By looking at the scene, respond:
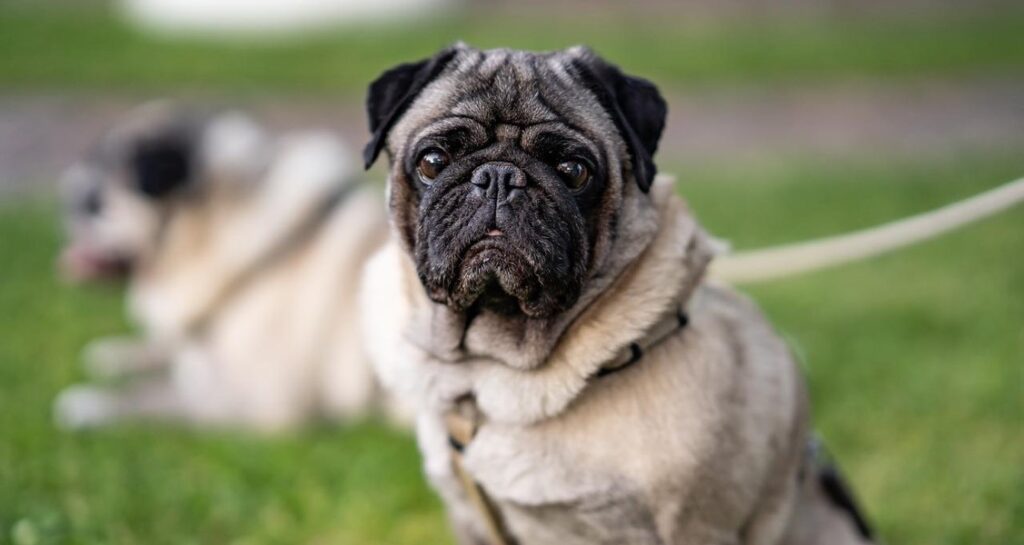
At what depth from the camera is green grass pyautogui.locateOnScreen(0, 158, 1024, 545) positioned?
430cm

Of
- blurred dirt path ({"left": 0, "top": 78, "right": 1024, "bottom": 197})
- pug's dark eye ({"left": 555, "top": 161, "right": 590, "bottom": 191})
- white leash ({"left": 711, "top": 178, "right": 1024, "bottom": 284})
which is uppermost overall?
pug's dark eye ({"left": 555, "top": 161, "right": 590, "bottom": 191})

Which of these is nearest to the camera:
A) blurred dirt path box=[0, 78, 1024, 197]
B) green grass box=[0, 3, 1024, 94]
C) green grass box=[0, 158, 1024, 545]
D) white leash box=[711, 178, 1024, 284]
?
Result: white leash box=[711, 178, 1024, 284]

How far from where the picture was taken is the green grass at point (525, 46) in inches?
558

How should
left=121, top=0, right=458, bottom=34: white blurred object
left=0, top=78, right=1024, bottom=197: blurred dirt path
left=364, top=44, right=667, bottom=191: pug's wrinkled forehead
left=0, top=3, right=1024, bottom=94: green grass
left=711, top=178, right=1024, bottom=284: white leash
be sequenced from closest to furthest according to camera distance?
left=364, top=44, right=667, bottom=191: pug's wrinkled forehead
left=711, top=178, right=1024, bottom=284: white leash
left=0, top=78, right=1024, bottom=197: blurred dirt path
left=0, top=3, right=1024, bottom=94: green grass
left=121, top=0, right=458, bottom=34: white blurred object

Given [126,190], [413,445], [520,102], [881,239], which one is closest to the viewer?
[520,102]

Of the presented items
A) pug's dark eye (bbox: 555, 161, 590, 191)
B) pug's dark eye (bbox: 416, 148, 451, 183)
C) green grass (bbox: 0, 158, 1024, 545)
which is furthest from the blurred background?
pug's dark eye (bbox: 555, 161, 590, 191)

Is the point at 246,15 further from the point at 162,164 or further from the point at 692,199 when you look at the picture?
the point at 162,164

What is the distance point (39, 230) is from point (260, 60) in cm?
716

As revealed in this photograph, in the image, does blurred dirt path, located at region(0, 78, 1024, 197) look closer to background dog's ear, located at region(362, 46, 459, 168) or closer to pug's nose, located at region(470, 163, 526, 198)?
background dog's ear, located at region(362, 46, 459, 168)

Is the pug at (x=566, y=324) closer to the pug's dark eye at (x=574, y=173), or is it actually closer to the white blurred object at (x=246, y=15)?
the pug's dark eye at (x=574, y=173)

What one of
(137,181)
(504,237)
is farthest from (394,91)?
(137,181)

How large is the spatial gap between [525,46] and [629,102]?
12.2 m

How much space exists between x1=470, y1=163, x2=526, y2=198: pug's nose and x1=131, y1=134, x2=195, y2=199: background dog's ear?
3.35 meters

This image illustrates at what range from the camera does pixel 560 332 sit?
10.1 ft
